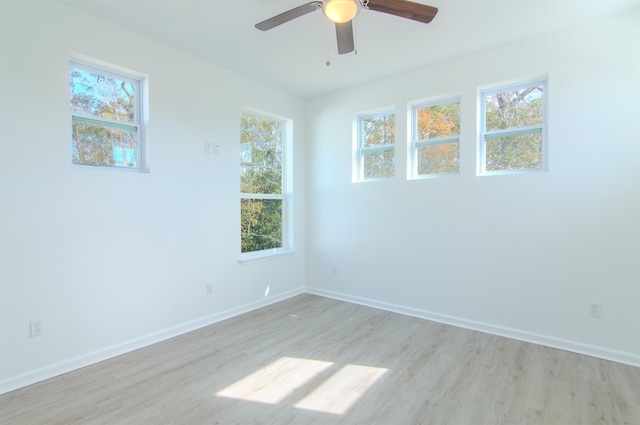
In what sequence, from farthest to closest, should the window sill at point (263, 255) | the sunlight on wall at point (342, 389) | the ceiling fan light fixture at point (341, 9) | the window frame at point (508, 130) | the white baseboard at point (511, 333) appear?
1. the window sill at point (263, 255)
2. the window frame at point (508, 130)
3. the white baseboard at point (511, 333)
4. the sunlight on wall at point (342, 389)
5. the ceiling fan light fixture at point (341, 9)

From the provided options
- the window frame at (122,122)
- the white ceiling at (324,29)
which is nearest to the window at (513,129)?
the white ceiling at (324,29)

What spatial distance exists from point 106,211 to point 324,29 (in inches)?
96.1

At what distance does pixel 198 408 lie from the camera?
2.03m

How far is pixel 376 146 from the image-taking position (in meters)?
4.12

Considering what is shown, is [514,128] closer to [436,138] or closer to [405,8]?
[436,138]

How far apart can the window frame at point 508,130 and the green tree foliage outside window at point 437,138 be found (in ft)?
0.73

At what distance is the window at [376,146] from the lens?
403 centimetres

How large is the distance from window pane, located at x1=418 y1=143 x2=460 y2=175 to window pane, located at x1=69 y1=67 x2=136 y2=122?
306cm

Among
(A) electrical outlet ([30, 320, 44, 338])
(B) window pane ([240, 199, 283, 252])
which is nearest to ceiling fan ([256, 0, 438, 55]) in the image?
(B) window pane ([240, 199, 283, 252])

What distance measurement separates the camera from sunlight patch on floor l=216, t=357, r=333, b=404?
2.17 metres

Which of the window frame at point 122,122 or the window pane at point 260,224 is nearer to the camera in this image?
the window frame at point 122,122

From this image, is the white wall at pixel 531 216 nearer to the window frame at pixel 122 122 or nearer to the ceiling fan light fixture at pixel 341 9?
the ceiling fan light fixture at pixel 341 9

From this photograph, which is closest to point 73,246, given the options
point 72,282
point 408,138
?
point 72,282

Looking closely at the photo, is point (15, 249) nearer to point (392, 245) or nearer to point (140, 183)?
point (140, 183)
